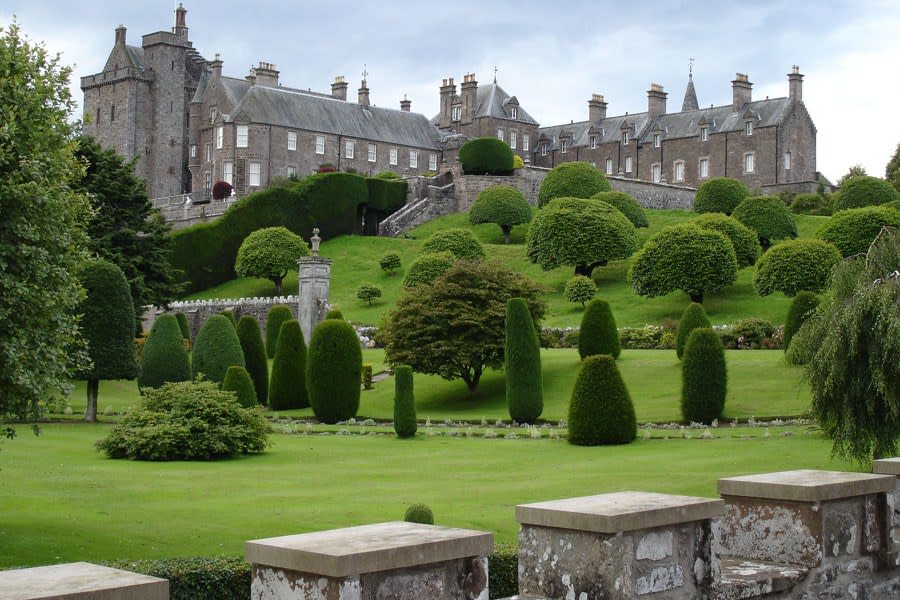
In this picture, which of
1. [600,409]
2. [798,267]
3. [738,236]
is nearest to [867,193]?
[738,236]

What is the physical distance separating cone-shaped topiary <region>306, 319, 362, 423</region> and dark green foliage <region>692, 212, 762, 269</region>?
2292 centimetres

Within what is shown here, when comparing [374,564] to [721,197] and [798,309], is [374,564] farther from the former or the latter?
[721,197]

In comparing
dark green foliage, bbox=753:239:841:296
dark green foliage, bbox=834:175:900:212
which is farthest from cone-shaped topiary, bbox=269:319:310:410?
dark green foliage, bbox=834:175:900:212

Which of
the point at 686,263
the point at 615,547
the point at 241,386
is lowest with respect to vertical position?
the point at 615,547

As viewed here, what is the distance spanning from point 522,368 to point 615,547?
22264 mm

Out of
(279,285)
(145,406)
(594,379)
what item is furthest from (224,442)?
(279,285)

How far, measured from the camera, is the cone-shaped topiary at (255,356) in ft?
108

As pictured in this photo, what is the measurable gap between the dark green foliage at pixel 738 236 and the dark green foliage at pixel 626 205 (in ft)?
30.4

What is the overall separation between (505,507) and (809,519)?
779 cm

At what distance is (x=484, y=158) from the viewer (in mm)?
69250

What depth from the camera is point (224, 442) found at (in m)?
19.8

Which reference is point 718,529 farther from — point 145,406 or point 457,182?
point 457,182

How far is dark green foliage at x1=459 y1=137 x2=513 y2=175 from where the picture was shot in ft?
227

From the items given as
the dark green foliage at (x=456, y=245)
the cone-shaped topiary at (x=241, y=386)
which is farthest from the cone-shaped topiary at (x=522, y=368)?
the dark green foliage at (x=456, y=245)
